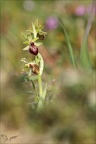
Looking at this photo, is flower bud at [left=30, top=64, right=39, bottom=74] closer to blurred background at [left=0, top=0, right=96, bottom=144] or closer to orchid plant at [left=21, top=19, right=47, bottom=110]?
orchid plant at [left=21, top=19, right=47, bottom=110]

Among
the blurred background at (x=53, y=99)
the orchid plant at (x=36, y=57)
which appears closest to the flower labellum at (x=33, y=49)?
the orchid plant at (x=36, y=57)

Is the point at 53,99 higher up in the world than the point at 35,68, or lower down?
lower down

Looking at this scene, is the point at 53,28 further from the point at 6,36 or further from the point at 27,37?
the point at 27,37

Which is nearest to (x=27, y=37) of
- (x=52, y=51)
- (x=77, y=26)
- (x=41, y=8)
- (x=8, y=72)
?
(x=8, y=72)

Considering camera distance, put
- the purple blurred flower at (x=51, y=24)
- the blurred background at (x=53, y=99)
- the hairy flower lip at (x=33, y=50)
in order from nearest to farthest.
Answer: the hairy flower lip at (x=33, y=50) → the blurred background at (x=53, y=99) → the purple blurred flower at (x=51, y=24)

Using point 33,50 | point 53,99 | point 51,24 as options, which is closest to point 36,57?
point 33,50

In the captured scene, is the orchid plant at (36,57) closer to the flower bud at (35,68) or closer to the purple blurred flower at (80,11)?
the flower bud at (35,68)

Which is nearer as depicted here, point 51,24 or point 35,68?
point 35,68

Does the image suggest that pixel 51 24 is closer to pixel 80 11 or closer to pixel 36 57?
pixel 80 11

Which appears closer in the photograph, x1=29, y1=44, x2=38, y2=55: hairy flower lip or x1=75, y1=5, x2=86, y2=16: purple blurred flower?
x1=29, y1=44, x2=38, y2=55: hairy flower lip

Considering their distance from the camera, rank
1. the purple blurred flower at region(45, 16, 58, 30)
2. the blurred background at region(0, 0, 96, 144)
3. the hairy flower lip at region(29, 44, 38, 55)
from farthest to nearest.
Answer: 1. the purple blurred flower at region(45, 16, 58, 30)
2. the blurred background at region(0, 0, 96, 144)
3. the hairy flower lip at region(29, 44, 38, 55)

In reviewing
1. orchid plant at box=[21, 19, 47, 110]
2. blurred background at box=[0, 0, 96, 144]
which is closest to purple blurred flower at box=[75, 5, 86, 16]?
blurred background at box=[0, 0, 96, 144]

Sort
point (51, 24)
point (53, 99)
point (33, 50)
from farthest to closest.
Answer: point (51, 24) < point (53, 99) < point (33, 50)
